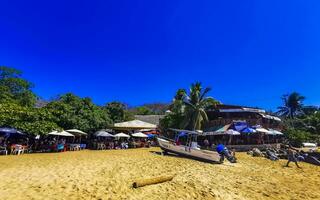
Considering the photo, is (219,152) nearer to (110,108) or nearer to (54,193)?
(54,193)

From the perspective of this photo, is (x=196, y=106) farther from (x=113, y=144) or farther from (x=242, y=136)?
(x=113, y=144)

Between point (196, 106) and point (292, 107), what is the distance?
108 feet

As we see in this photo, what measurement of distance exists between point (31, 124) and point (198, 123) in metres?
19.5

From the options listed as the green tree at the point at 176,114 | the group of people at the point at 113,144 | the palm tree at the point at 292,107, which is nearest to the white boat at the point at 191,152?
the group of people at the point at 113,144

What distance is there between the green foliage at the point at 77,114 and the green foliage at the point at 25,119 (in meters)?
2.03

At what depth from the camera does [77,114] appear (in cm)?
2625

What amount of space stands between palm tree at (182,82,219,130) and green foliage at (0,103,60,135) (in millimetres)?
16797

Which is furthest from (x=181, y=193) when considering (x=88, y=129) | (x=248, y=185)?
(x=88, y=129)

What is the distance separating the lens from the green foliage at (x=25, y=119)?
59.5ft

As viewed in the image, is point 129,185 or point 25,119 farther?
point 25,119

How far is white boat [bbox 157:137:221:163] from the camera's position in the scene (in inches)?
672

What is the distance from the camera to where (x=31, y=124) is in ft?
62.4

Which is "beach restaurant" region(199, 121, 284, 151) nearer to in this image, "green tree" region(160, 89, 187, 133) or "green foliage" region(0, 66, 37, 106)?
"green tree" region(160, 89, 187, 133)

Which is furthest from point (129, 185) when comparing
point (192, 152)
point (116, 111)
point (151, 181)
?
point (116, 111)
